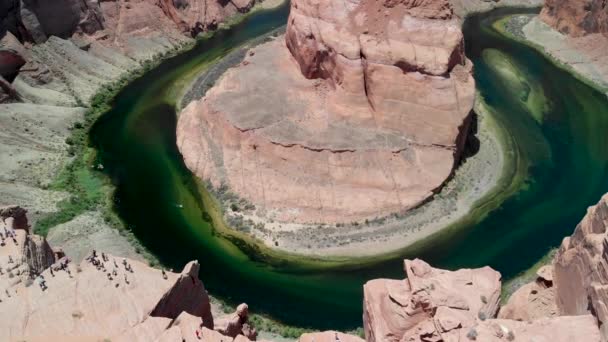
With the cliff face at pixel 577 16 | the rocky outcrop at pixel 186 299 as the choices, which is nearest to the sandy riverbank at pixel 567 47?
the cliff face at pixel 577 16

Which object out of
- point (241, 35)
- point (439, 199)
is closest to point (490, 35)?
point (241, 35)

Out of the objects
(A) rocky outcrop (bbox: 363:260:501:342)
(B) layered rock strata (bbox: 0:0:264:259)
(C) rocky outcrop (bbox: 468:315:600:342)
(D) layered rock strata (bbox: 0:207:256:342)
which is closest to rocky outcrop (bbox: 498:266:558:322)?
(A) rocky outcrop (bbox: 363:260:501:342)

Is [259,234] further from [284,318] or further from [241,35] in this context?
[241,35]

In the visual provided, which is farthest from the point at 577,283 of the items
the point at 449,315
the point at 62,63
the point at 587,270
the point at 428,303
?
the point at 62,63

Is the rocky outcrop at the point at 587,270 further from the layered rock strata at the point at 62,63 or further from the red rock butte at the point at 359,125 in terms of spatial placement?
the layered rock strata at the point at 62,63

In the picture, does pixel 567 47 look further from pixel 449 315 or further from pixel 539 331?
pixel 539 331

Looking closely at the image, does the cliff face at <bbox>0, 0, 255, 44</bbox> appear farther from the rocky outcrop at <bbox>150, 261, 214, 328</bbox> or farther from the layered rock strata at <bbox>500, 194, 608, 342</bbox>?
the layered rock strata at <bbox>500, 194, 608, 342</bbox>
